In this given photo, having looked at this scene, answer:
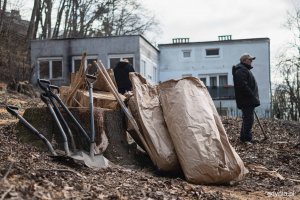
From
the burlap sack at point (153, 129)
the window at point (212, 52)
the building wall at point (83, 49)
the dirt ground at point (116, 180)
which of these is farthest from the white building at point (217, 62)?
the burlap sack at point (153, 129)

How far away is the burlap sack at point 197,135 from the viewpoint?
6.39 metres

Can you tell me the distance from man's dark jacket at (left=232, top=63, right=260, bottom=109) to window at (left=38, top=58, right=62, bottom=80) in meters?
22.1

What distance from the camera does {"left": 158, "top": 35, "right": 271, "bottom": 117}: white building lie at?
37.6 meters

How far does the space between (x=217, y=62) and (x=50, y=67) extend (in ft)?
45.3

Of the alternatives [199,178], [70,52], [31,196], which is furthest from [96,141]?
[70,52]

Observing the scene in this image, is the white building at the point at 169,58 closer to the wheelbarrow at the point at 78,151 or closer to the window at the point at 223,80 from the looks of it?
the window at the point at 223,80

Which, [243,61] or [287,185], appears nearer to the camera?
[287,185]

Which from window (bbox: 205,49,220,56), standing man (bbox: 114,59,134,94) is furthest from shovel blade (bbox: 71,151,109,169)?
window (bbox: 205,49,220,56)

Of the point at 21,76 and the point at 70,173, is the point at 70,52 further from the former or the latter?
the point at 70,173

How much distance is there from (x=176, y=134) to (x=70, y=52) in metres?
24.7

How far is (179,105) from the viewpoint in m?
6.90

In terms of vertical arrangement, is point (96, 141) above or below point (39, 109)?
below

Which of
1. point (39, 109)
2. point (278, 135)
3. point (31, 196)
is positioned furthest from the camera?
point (278, 135)

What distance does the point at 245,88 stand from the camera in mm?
9781
